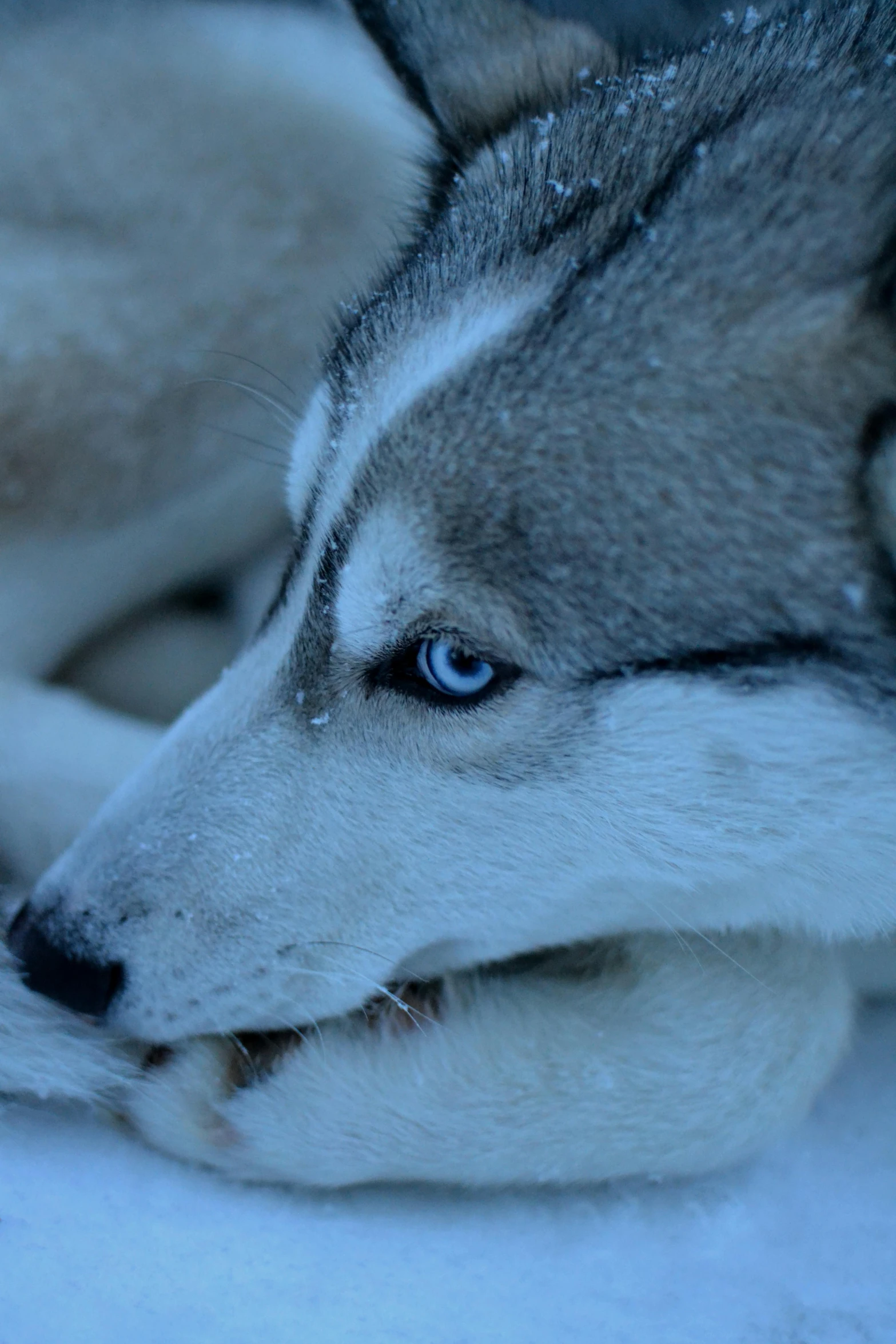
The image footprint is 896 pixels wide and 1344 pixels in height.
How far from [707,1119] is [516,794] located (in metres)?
0.43

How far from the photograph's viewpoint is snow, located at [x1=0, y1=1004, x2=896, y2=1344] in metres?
1.02

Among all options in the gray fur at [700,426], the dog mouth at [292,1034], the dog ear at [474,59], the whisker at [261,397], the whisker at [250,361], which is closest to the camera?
the gray fur at [700,426]

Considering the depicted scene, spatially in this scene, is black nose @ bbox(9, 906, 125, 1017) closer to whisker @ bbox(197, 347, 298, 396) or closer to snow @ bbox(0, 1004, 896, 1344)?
snow @ bbox(0, 1004, 896, 1344)

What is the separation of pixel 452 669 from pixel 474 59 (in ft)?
2.99

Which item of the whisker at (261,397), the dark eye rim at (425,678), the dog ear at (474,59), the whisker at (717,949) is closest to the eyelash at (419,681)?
the dark eye rim at (425,678)

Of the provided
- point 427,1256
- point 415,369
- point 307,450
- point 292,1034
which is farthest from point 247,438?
point 427,1256

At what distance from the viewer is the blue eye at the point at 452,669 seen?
1070 millimetres

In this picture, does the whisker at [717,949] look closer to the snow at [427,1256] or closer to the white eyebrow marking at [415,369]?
the snow at [427,1256]

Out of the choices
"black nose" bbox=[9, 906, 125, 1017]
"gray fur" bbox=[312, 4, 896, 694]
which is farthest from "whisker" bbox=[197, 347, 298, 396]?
"black nose" bbox=[9, 906, 125, 1017]

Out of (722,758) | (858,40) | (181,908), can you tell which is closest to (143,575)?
(181,908)

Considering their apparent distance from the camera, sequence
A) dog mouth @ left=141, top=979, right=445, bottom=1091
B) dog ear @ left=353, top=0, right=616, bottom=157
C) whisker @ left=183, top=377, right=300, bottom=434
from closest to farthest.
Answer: dog mouth @ left=141, top=979, right=445, bottom=1091 < dog ear @ left=353, top=0, right=616, bottom=157 < whisker @ left=183, top=377, right=300, bottom=434

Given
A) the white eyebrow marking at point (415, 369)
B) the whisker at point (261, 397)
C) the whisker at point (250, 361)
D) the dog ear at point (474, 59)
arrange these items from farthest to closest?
the whisker at point (250, 361) < the whisker at point (261, 397) < the dog ear at point (474, 59) < the white eyebrow marking at point (415, 369)

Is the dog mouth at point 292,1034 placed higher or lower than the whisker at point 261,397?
lower

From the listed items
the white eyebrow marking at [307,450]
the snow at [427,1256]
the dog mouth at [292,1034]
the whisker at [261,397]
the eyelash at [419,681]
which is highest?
the whisker at [261,397]
